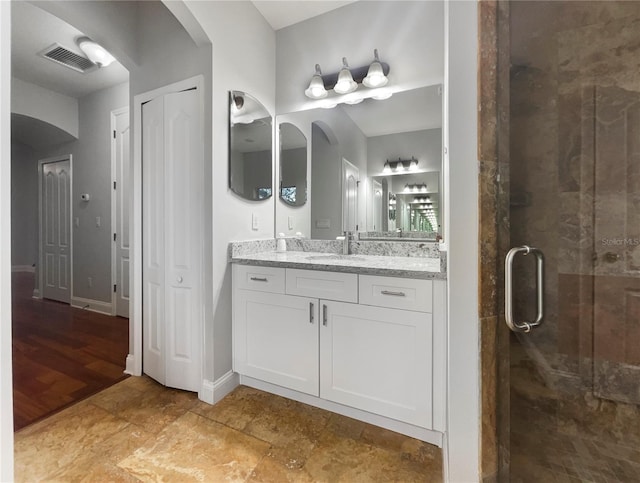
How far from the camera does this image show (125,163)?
11.1 ft

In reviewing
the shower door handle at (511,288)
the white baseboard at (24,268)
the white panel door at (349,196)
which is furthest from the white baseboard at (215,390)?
the white baseboard at (24,268)

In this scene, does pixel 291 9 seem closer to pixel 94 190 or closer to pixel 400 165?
pixel 400 165

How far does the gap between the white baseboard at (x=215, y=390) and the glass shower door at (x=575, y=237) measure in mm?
1586

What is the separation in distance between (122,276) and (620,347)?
4214mm

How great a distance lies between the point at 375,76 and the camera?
200 cm

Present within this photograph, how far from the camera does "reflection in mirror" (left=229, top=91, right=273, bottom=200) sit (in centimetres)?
196

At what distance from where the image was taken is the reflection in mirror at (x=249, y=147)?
1958 mm

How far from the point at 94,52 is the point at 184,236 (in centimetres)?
223

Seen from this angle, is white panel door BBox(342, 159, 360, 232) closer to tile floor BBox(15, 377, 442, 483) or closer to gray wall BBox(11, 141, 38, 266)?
tile floor BBox(15, 377, 442, 483)

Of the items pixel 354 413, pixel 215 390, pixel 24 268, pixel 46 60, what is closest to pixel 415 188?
pixel 354 413

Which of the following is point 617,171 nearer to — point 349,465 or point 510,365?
point 510,365

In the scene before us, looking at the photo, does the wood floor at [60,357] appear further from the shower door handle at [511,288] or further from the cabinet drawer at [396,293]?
the shower door handle at [511,288]

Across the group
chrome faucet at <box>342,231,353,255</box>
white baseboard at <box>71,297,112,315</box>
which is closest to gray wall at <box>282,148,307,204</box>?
chrome faucet at <box>342,231,353,255</box>

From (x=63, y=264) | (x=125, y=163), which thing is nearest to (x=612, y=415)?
(x=125, y=163)
